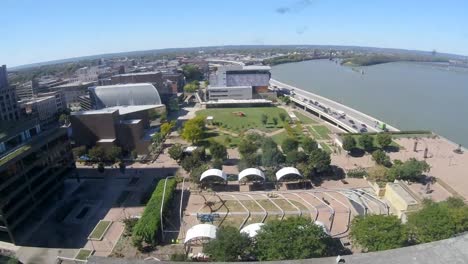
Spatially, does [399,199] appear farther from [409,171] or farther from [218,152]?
[218,152]

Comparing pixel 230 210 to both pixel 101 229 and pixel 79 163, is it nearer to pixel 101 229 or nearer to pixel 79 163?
pixel 101 229

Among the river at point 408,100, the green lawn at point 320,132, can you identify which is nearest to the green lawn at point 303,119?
the green lawn at point 320,132

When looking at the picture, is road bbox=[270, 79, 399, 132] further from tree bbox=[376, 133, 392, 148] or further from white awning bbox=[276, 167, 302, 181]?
white awning bbox=[276, 167, 302, 181]

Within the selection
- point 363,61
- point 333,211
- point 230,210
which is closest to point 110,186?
point 230,210

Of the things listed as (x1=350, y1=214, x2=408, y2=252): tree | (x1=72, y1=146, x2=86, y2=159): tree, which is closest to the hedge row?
(x1=350, y1=214, x2=408, y2=252): tree

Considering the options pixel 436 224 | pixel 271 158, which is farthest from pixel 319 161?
pixel 436 224
